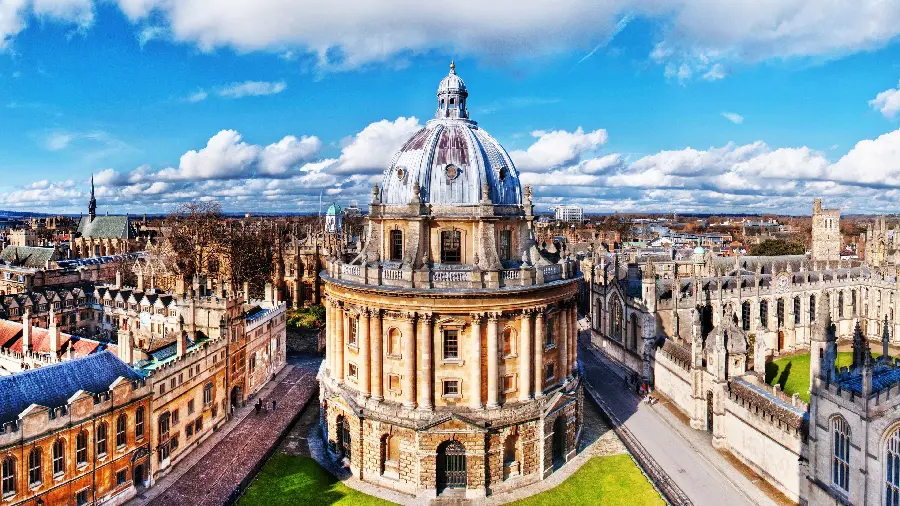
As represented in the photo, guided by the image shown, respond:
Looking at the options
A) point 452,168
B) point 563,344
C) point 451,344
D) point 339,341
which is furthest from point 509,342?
point 452,168

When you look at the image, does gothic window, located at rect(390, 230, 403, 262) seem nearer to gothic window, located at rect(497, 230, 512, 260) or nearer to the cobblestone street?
gothic window, located at rect(497, 230, 512, 260)

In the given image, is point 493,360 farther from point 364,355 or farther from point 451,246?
point 364,355

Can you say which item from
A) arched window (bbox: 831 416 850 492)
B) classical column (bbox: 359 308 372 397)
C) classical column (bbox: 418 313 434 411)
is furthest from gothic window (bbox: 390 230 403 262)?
arched window (bbox: 831 416 850 492)

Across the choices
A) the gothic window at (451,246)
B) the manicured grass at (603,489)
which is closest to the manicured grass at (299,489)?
the manicured grass at (603,489)

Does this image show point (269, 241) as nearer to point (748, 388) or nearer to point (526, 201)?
point (526, 201)

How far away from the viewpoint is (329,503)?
30.0m

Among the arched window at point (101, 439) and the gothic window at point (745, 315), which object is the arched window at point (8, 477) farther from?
the gothic window at point (745, 315)

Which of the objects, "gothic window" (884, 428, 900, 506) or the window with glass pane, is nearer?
"gothic window" (884, 428, 900, 506)

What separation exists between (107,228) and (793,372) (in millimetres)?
134937

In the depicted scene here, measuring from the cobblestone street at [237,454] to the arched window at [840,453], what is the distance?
102 feet

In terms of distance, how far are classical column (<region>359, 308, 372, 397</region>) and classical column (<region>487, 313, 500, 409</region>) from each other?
7.25 metres

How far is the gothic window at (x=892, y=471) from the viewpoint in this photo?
74.5ft

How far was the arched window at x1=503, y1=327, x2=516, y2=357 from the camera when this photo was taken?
32.3m

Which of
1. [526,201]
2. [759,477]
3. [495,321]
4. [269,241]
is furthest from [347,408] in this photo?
[269,241]
